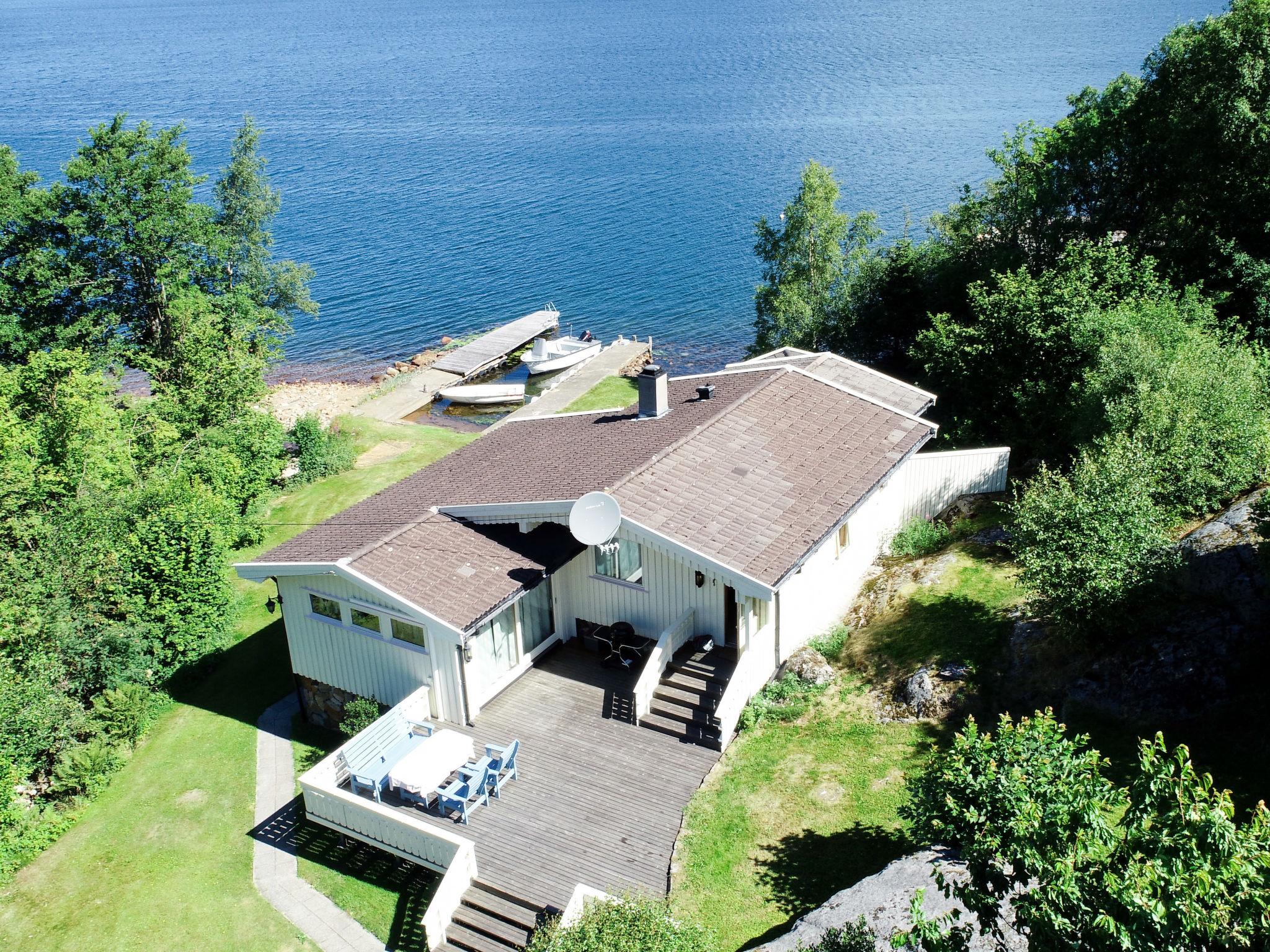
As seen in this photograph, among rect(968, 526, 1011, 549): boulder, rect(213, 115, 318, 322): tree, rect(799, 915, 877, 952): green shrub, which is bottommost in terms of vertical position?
rect(968, 526, 1011, 549): boulder

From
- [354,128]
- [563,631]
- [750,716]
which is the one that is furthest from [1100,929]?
[354,128]

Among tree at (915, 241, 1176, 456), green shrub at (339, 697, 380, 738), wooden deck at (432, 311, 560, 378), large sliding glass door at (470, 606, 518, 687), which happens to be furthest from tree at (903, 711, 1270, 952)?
wooden deck at (432, 311, 560, 378)

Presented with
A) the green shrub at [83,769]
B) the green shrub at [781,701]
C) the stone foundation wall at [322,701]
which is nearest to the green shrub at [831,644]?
the green shrub at [781,701]

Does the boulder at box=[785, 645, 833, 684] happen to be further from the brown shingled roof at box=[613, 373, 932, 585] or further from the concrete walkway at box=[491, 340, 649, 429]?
the concrete walkway at box=[491, 340, 649, 429]

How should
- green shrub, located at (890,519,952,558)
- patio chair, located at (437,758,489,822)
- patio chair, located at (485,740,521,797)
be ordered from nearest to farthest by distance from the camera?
patio chair, located at (437,758,489,822)
patio chair, located at (485,740,521,797)
green shrub, located at (890,519,952,558)

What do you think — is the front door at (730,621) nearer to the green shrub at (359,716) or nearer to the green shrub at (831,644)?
the green shrub at (831,644)

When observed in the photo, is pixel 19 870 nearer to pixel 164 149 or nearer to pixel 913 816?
pixel 913 816

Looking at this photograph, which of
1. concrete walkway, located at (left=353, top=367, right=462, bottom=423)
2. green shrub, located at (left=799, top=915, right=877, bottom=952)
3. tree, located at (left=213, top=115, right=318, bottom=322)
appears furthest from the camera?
concrete walkway, located at (left=353, top=367, right=462, bottom=423)
